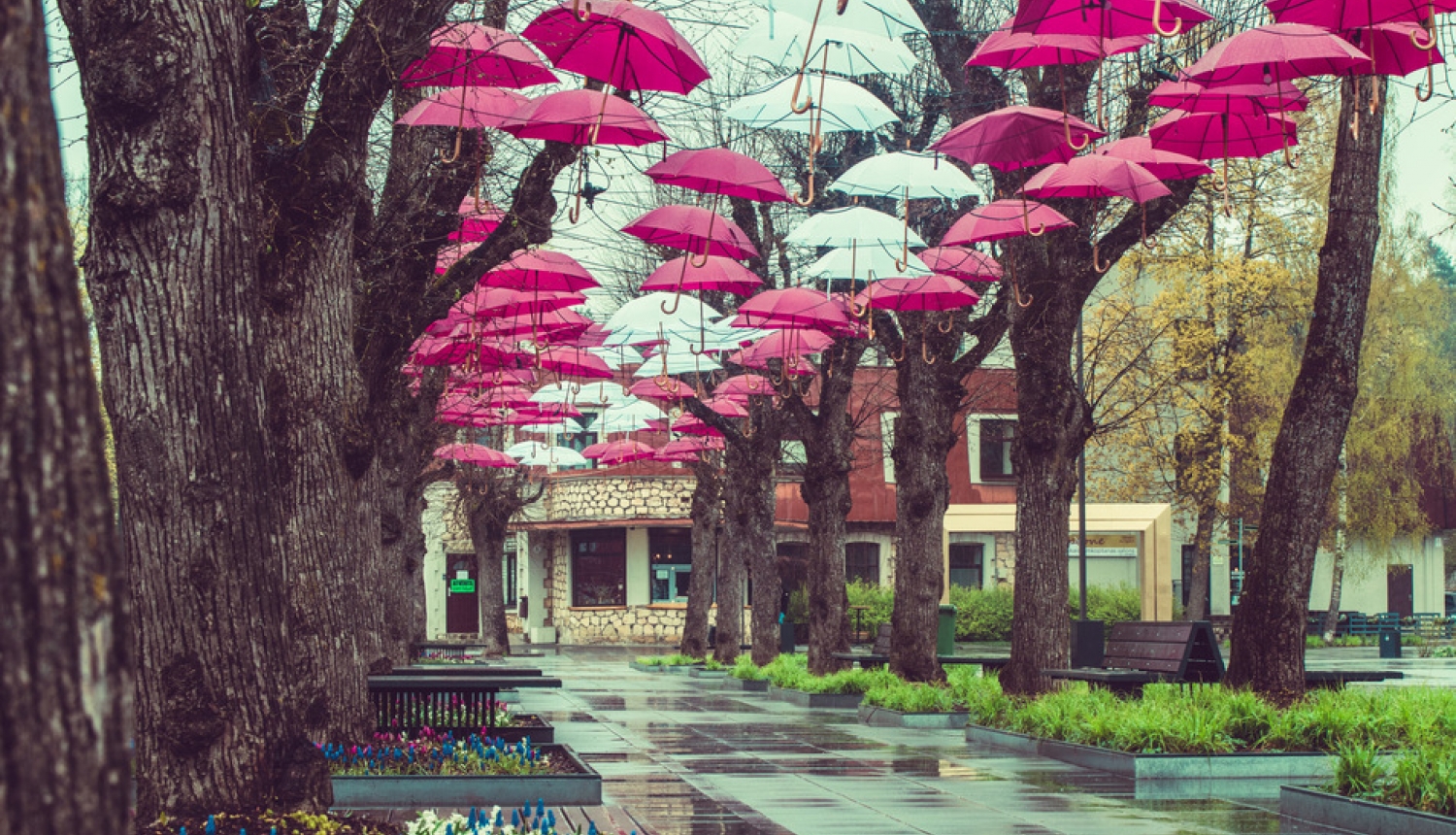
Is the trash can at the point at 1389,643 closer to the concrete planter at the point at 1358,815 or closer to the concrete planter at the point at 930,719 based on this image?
the concrete planter at the point at 930,719

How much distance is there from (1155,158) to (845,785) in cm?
557

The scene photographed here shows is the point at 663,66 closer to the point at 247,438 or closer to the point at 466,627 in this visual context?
the point at 247,438

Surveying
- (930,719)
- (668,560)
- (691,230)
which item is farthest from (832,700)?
(668,560)

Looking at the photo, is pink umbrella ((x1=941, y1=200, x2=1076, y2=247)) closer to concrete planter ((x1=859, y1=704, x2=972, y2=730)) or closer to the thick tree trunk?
concrete planter ((x1=859, y1=704, x2=972, y2=730))

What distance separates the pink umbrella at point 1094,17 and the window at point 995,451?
3650cm

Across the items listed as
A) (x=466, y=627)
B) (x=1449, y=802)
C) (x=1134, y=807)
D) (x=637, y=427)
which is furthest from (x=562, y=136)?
(x=466, y=627)

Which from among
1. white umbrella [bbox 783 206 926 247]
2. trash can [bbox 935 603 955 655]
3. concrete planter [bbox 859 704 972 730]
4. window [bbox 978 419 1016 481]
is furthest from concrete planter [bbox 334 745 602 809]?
window [bbox 978 419 1016 481]

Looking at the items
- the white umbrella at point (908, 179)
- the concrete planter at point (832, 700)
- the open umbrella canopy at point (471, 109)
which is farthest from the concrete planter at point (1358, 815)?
the concrete planter at point (832, 700)

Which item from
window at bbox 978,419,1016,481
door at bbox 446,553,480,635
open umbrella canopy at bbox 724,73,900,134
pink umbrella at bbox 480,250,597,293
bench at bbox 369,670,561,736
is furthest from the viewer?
door at bbox 446,553,480,635

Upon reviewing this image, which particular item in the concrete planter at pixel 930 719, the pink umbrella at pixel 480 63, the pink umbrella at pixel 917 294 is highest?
the pink umbrella at pixel 480 63

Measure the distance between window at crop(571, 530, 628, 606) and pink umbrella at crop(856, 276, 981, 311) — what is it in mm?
32776

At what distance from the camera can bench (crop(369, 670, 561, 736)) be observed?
11664 mm

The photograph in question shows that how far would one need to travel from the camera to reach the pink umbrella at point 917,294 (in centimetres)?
1470

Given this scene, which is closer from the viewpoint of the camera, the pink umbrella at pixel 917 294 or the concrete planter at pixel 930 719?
the pink umbrella at pixel 917 294
